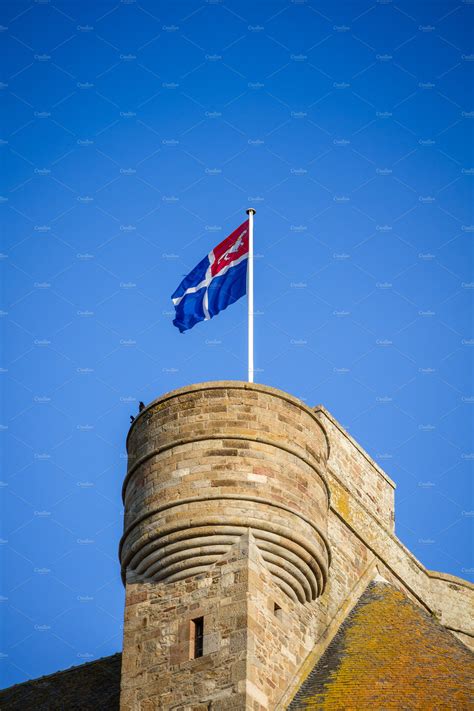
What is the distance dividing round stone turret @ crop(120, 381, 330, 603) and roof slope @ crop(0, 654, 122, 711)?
340 cm

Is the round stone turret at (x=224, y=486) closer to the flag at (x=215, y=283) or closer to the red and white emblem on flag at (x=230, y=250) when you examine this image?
the flag at (x=215, y=283)

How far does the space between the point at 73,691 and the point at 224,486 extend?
21.3 ft

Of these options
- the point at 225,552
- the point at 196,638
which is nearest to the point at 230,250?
the point at 225,552

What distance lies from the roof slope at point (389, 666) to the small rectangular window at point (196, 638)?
1670 millimetres

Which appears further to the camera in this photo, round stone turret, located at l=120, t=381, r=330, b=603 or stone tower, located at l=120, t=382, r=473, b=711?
round stone turret, located at l=120, t=381, r=330, b=603

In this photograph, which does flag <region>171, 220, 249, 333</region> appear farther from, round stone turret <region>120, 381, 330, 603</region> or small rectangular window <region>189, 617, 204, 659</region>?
small rectangular window <region>189, 617, 204, 659</region>

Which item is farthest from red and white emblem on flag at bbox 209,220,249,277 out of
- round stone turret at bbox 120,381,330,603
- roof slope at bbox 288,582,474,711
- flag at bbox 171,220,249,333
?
roof slope at bbox 288,582,474,711

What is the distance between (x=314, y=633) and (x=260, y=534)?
2.30 metres

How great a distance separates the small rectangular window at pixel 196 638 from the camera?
25.3 m

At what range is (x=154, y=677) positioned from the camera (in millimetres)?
25578

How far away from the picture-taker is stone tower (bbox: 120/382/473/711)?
2516 cm

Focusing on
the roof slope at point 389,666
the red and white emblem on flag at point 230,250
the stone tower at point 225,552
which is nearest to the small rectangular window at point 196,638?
the stone tower at point 225,552

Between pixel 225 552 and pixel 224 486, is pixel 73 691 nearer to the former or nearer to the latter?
pixel 225 552

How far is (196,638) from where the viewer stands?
2553 centimetres
